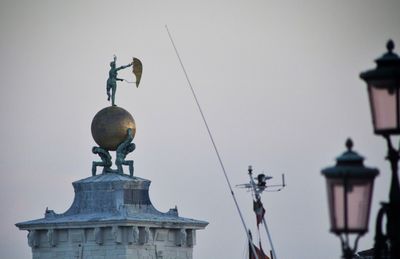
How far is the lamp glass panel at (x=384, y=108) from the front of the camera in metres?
20.9

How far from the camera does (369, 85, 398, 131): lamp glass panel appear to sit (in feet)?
68.5

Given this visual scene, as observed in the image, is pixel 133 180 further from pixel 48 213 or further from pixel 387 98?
pixel 387 98

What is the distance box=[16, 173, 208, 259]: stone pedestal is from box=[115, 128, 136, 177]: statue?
1.51 feet

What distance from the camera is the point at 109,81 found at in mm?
65562

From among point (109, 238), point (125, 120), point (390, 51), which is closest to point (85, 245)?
point (109, 238)

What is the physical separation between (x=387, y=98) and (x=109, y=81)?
45.0 m

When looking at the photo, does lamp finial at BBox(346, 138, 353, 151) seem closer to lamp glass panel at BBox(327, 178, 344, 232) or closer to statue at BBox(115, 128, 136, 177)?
lamp glass panel at BBox(327, 178, 344, 232)

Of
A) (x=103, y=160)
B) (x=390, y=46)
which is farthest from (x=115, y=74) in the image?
(x=390, y=46)

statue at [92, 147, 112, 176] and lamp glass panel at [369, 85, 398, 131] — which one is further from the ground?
statue at [92, 147, 112, 176]

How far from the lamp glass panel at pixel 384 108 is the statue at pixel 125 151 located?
4201 cm

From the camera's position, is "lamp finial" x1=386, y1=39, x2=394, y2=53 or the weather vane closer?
"lamp finial" x1=386, y1=39, x2=394, y2=53

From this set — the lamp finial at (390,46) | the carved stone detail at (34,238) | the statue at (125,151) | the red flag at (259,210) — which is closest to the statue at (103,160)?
the statue at (125,151)

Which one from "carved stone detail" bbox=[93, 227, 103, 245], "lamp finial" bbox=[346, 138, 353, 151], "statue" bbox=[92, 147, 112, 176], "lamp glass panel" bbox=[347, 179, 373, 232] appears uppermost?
"statue" bbox=[92, 147, 112, 176]

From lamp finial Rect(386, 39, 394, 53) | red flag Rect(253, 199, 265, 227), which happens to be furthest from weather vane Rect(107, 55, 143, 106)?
lamp finial Rect(386, 39, 394, 53)
